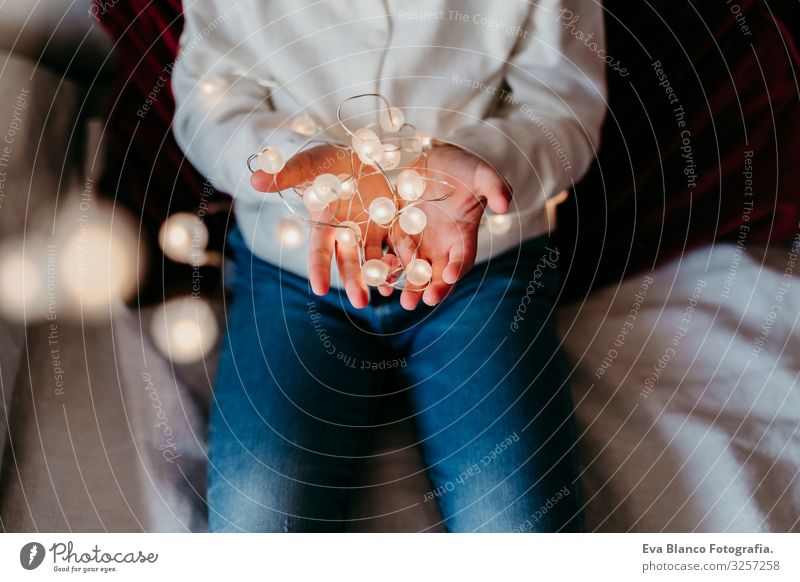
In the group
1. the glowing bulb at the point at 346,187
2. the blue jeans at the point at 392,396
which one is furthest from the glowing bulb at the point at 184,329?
the glowing bulb at the point at 346,187

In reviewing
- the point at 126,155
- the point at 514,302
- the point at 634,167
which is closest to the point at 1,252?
the point at 126,155

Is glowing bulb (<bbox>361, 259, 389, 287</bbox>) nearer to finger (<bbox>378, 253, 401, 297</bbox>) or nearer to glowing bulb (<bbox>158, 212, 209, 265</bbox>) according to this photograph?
finger (<bbox>378, 253, 401, 297</bbox>)

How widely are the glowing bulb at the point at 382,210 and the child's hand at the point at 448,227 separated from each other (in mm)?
12

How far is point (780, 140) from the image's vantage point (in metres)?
0.40

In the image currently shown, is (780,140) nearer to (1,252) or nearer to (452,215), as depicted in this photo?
(452,215)

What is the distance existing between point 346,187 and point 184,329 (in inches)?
5.5

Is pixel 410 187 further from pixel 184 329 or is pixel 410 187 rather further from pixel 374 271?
pixel 184 329

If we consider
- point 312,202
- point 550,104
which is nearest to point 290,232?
point 312,202

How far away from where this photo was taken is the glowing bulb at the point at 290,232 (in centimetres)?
35

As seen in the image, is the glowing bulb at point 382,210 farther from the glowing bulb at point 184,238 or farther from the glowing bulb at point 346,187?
the glowing bulb at point 184,238

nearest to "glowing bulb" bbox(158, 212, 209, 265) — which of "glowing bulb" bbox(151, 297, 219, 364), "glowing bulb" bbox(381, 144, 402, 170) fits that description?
"glowing bulb" bbox(151, 297, 219, 364)

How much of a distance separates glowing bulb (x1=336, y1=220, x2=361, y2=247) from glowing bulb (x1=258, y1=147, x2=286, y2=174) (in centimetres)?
5

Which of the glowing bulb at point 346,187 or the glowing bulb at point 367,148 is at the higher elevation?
the glowing bulb at point 367,148

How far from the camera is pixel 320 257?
0.33 m
